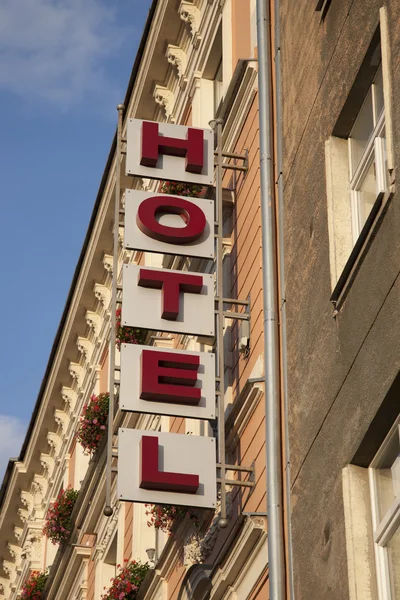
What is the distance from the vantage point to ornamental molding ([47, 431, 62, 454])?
A: 113 feet

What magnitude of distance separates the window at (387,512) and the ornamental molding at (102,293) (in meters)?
18.7

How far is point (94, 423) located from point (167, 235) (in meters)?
10.4

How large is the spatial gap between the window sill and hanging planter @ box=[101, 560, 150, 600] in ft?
30.3

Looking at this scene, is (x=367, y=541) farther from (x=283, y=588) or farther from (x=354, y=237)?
(x=354, y=237)

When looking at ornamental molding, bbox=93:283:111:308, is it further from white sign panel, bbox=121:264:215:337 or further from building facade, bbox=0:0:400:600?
white sign panel, bbox=121:264:215:337

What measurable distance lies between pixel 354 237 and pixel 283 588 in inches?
133

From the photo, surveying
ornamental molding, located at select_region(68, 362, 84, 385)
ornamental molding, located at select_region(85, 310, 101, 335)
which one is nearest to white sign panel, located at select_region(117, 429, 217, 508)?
ornamental molding, located at select_region(85, 310, 101, 335)

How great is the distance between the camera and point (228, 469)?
15.0 m

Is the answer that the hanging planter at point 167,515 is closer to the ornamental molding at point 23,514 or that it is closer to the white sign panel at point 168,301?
the white sign panel at point 168,301

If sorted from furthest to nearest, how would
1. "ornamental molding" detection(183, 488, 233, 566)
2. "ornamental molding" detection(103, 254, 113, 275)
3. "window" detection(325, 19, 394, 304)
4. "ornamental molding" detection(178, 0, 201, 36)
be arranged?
"ornamental molding" detection(103, 254, 113, 275) → "ornamental molding" detection(178, 0, 201, 36) → "ornamental molding" detection(183, 488, 233, 566) → "window" detection(325, 19, 394, 304)

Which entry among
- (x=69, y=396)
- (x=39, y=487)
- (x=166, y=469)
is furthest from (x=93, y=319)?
(x=166, y=469)

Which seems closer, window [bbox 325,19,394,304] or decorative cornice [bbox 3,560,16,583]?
window [bbox 325,19,394,304]

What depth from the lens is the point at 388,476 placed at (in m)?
11.0

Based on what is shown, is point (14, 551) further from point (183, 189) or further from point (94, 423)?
point (183, 189)
